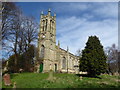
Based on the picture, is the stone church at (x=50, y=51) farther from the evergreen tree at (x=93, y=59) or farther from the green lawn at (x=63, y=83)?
the green lawn at (x=63, y=83)

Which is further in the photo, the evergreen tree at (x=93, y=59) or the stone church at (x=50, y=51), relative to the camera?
the stone church at (x=50, y=51)

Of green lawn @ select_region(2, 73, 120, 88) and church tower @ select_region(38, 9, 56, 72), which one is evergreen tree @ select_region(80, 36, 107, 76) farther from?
church tower @ select_region(38, 9, 56, 72)

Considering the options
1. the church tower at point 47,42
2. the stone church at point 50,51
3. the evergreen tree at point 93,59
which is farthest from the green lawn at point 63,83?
the church tower at point 47,42

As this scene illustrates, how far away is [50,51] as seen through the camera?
40.4 metres

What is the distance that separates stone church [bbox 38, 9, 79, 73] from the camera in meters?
38.2

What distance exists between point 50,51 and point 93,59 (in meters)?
20.9

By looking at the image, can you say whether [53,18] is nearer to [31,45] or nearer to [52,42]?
[52,42]

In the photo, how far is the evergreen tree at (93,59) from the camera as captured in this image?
21062 mm

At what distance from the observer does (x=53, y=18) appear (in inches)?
1812

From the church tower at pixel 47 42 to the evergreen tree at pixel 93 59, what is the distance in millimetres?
16052

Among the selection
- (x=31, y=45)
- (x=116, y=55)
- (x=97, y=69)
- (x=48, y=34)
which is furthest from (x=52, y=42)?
(x=97, y=69)

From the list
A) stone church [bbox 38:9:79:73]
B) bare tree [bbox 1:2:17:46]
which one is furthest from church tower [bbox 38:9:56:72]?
bare tree [bbox 1:2:17:46]

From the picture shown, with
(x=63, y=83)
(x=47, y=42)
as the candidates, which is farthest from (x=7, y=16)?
(x=47, y=42)

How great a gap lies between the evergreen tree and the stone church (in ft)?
46.4
